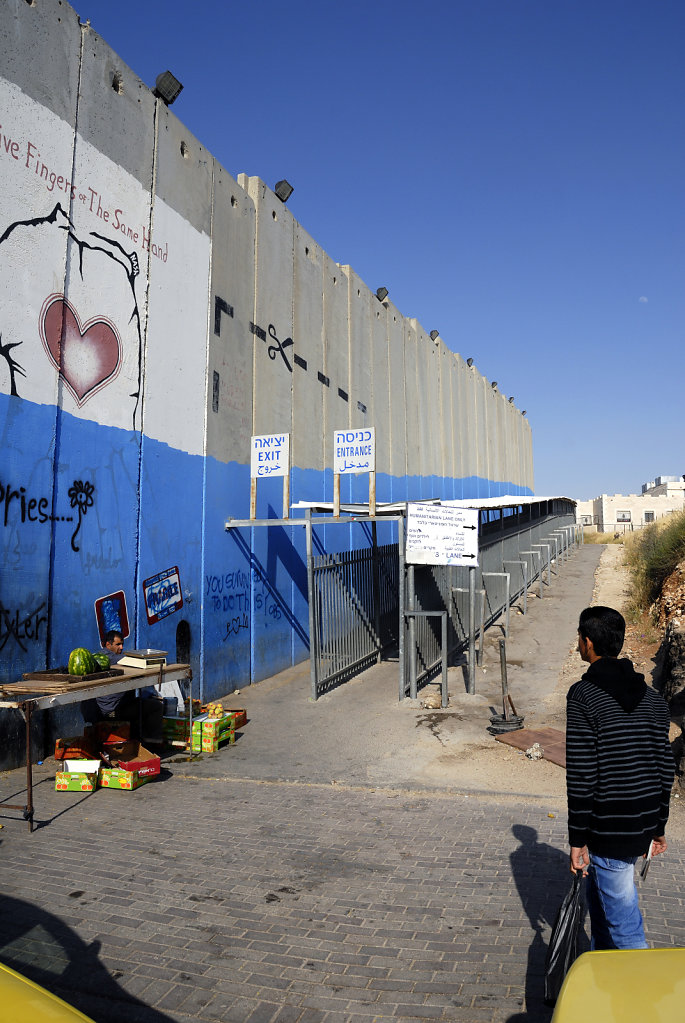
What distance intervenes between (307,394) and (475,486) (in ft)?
60.0

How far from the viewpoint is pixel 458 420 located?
97.8ft

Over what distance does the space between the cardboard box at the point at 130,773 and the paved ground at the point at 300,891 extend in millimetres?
147

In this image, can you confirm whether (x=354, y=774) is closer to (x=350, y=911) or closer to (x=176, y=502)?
(x=350, y=911)

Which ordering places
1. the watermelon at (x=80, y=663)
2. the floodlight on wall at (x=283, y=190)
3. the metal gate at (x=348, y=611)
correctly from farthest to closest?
1. the floodlight on wall at (x=283, y=190)
2. the metal gate at (x=348, y=611)
3. the watermelon at (x=80, y=663)

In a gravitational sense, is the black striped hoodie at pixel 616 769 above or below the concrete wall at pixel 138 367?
below

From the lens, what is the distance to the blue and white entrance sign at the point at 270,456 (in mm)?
11727

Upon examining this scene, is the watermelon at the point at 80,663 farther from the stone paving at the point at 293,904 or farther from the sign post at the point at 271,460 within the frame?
the sign post at the point at 271,460

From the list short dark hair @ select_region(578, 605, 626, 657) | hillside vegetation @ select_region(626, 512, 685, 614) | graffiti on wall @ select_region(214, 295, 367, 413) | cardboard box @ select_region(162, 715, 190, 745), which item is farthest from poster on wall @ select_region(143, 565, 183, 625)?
hillside vegetation @ select_region(626, 512, 685, 614)

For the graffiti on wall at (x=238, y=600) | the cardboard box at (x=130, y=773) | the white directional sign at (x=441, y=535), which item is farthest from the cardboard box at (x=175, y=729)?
the white directional sign at (x=441, y=535)

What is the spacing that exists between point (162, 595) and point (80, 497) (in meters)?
2.15

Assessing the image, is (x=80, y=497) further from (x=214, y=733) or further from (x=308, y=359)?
(x=308, y=359)

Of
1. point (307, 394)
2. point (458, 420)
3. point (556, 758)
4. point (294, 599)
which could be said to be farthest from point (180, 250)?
point (458, 420)

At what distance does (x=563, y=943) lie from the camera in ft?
11.2

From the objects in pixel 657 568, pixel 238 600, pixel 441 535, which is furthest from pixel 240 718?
pixel 657 568
